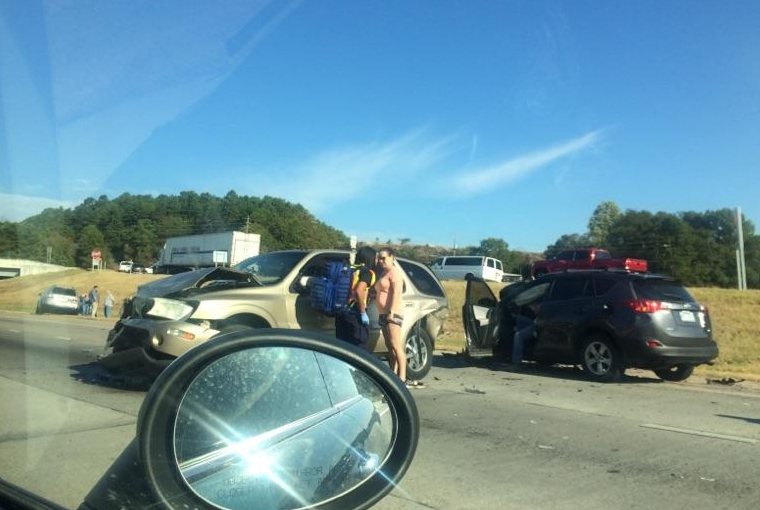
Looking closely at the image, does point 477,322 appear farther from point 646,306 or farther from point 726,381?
point 726,381

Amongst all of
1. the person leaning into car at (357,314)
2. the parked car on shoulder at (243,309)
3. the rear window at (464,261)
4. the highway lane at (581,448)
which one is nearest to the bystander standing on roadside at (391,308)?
the parked car on shoulder at (243,309)

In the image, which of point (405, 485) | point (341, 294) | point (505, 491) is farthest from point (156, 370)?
point (505, 491)

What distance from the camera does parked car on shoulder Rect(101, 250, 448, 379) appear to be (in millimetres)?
7961

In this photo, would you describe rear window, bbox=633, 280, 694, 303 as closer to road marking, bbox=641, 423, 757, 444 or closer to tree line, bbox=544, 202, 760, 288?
road marking, bbox=641, 423, 757, 444

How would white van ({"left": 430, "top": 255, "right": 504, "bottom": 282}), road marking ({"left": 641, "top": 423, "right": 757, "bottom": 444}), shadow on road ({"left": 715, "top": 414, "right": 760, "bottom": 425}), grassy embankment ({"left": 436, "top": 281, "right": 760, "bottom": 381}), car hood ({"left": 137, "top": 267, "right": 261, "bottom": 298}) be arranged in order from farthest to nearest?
1. white van ({"left": 430, "top": 255, "right": 504, "bottom": 282})
2. grassy embankment ({"left": 436, "top": 281, "right": 760, "bottom": 381})
3. car hood ({"left": 137, "top": 267, "right": 261, "bottom": 298})
4. shadow on road ({"left": 715, "top": 414, "right": 760, "bottom": 425})
5. road marking ({"left": 641, "top": 423, "right": 757, "bottom": 444})

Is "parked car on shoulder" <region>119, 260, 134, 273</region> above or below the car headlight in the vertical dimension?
above

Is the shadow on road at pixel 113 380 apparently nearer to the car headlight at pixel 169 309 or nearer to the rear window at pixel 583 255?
the car headlight at pixel 169 309

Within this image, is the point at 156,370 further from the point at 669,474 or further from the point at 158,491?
the point at 158,491

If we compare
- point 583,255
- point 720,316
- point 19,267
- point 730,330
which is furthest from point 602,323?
point 583,255

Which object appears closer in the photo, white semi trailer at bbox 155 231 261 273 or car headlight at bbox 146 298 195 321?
car headlight at bbox 146 298 195 321

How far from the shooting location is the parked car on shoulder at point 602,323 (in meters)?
10.2

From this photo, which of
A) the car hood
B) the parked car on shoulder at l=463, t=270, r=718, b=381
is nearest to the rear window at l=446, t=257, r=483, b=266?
the parked car on shoulder at l=463, t=270, r=718, b=381

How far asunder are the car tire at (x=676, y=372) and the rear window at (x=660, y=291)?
1218 mm

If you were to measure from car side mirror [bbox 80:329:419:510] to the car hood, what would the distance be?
6720 mm
